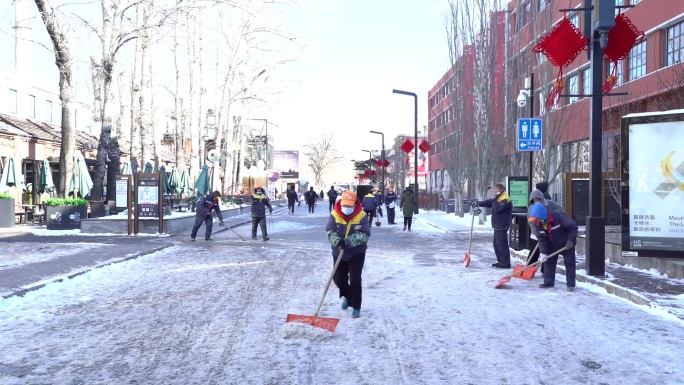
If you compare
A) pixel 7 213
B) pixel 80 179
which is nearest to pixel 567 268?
pixel 7 213

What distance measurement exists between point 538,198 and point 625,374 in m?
4.90

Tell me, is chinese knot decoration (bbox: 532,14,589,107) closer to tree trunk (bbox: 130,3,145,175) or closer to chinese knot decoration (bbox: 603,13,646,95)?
chinese knot decoration (bbox: 603,13,646,95)

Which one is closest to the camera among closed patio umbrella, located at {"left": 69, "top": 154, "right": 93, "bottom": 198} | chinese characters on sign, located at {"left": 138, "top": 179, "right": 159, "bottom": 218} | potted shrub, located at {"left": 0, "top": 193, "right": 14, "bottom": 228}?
chinese characters on sign, located at {"left": 138, "top": 179, "right": 159, "bottom": 218}

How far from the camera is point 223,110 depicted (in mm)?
39344

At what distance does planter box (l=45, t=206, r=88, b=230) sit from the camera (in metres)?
21.0

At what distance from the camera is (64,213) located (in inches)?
829

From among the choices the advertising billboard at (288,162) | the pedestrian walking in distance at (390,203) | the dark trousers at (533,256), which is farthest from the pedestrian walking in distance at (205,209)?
the advertising billboard at (288,162)

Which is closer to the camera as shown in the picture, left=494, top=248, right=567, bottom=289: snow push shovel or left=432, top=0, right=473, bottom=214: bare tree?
left=494, top=248, right=567, bottom=289: snow push shovel

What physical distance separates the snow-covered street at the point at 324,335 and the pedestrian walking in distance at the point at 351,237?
30 centimetres

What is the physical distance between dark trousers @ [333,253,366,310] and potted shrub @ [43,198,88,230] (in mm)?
15816

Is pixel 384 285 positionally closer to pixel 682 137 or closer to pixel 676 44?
A: pixel 682 137

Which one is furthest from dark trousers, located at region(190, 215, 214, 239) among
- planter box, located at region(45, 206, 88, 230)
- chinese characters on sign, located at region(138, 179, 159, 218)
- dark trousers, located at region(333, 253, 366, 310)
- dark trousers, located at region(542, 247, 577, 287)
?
dark trousers, located at region(333, 253, 366, 310)

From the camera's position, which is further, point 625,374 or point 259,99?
point 259,99

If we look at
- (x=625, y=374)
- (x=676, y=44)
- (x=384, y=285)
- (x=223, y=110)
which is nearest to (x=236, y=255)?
(x=384, y=285)
